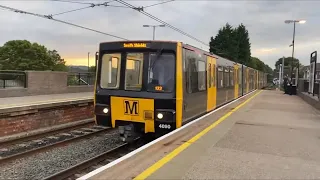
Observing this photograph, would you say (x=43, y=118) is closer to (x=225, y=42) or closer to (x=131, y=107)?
(x=131, y=107)

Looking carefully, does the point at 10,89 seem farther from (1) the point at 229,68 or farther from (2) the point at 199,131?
(2) the point at 199,131

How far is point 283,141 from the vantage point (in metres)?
8.73

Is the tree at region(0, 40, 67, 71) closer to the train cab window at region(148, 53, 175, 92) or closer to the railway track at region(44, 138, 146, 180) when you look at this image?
the railway track at region(44, 138, 146, 180)

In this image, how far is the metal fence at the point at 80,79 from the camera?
26.5m

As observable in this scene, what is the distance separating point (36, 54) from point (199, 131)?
Result: 6710cm

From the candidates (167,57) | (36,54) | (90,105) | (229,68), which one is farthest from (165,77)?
(36,54)

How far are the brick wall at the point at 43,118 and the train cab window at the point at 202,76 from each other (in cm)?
573

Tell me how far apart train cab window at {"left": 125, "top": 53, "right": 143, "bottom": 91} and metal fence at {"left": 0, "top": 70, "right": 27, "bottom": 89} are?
40.5 feet

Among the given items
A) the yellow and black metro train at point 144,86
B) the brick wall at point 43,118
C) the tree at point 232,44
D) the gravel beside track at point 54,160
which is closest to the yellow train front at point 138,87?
the yellow and black metro train at point 144,86

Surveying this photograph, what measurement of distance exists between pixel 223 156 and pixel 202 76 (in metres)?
5.17

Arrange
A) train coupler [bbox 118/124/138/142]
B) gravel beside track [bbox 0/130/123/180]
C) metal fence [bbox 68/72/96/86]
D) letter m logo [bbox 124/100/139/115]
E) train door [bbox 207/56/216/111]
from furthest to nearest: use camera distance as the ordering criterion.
A: metal fence [bbox 68/72/96/86], train door [bbox 207/56/216/111], train coupler [bbox 118/124/138/142], letter m logo [bbox 124/100/139/115], gravel beside track [bbox 0/130/123/180]

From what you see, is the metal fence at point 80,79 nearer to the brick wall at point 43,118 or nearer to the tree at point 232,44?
the brick wall at point 43,118

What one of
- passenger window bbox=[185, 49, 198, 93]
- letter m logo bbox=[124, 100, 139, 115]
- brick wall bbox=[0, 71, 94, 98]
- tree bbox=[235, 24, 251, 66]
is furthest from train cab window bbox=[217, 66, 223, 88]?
tree bbox=[235, 24, 251, 66]

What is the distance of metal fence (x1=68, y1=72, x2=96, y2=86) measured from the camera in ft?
87.0
